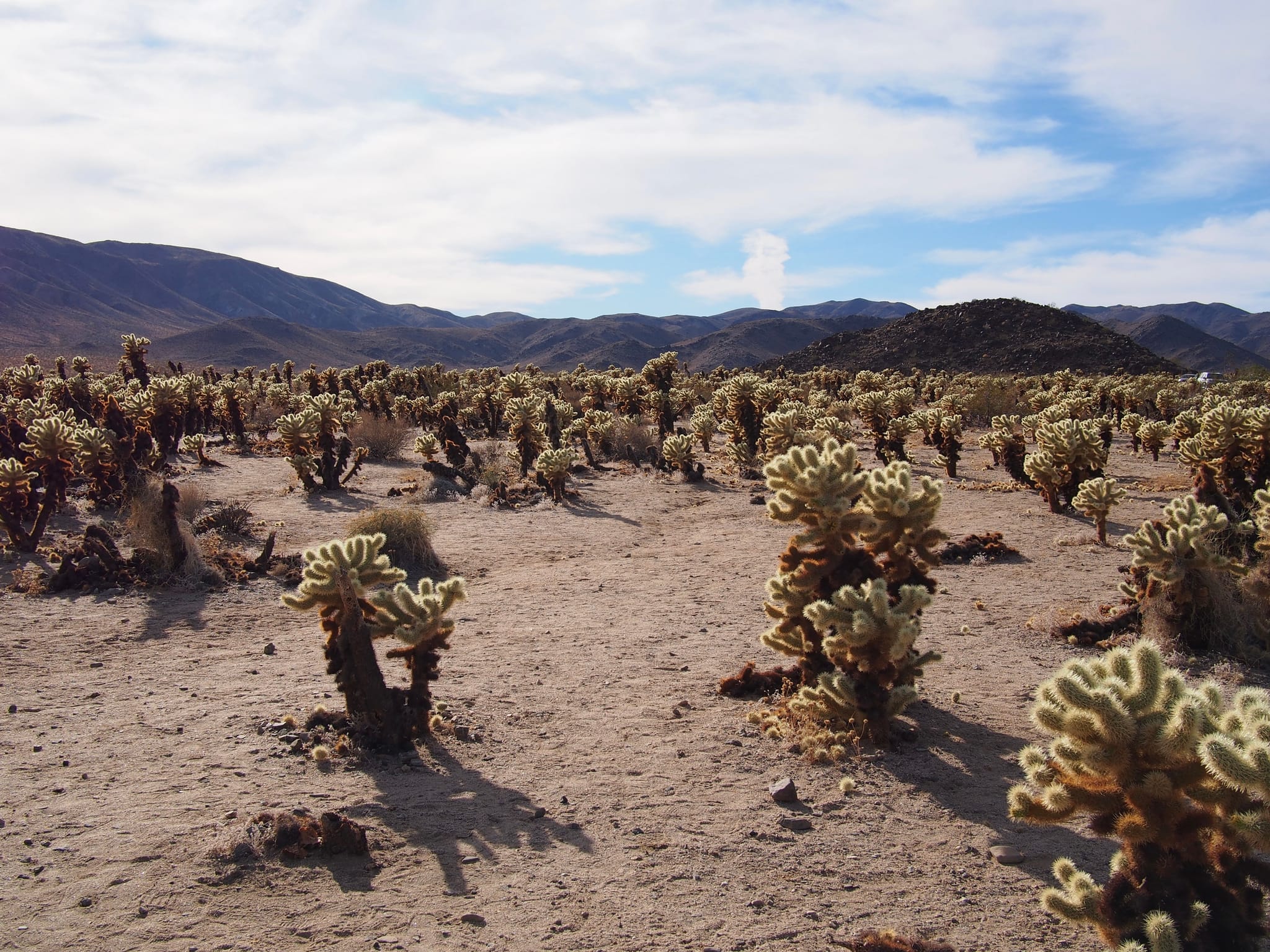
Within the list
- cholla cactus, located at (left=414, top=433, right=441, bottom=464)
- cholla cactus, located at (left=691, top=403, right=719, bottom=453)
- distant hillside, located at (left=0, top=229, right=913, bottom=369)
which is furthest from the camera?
distant hillside, located at (left=0, top=229, right=913, bottom=369)

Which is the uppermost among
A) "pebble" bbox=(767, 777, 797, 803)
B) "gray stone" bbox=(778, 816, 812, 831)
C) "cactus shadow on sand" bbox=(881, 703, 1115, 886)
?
"cactus shadow on sand" bbox=(881, 703, 1115, 886)

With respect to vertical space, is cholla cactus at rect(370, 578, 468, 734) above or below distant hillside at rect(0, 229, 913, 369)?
below

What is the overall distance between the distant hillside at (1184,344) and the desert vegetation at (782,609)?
7259 cm

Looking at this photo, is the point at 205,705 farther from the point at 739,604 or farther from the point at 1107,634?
the point at 1107,634

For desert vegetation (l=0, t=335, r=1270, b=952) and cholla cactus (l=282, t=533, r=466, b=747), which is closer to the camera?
desert vegetation (l=0, t=335, r=1270, b=952)

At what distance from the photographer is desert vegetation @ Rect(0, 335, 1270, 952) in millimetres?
3074

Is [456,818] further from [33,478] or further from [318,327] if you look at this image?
[318,327]

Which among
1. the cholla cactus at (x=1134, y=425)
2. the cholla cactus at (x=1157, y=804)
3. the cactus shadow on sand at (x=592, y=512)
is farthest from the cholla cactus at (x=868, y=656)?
the cholla cactus at (x=1134, y=425)

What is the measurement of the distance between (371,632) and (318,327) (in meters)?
136

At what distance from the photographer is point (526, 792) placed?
16.5ft

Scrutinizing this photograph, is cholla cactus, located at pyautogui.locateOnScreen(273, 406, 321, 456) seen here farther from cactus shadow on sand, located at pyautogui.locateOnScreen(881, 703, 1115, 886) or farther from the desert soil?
cactus shadow on sand, located at pyautogui.locateOnScreen(881, 703, 1115, 886)

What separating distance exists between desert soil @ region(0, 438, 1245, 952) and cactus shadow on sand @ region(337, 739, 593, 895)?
0.02 m

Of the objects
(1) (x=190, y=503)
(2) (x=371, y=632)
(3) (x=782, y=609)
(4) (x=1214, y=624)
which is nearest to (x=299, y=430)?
(1) (x=190, y=503)

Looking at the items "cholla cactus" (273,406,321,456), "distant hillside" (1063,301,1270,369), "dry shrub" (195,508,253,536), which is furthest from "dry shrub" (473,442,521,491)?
"distant hillside" (1063,301,1270,369)
